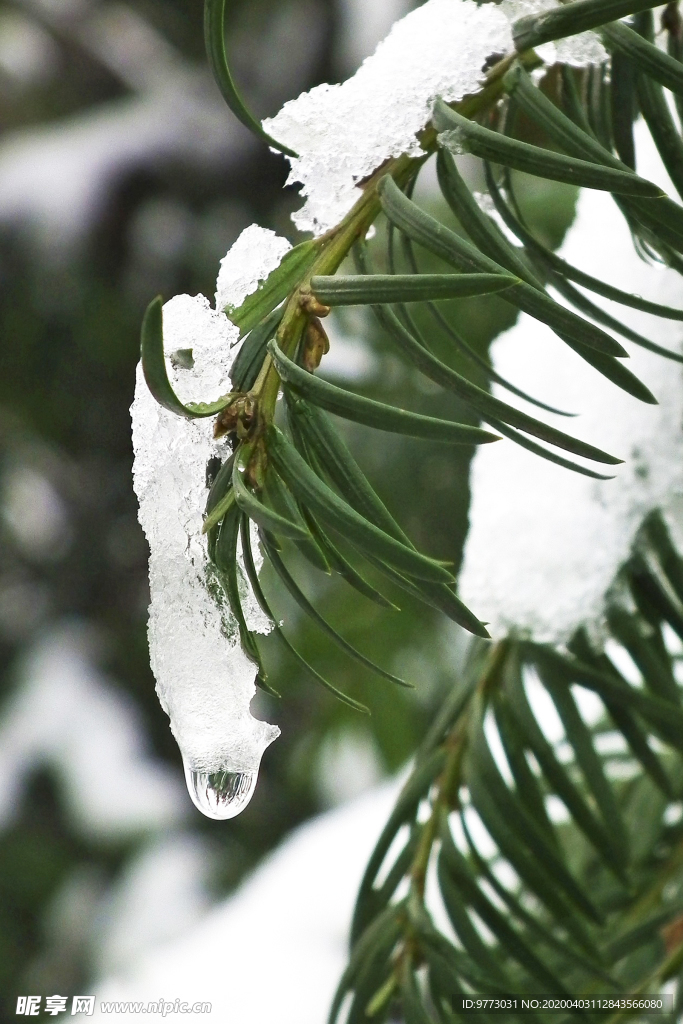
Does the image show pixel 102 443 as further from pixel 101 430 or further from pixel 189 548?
pixel 189 548

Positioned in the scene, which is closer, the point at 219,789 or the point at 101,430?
the point at 219,789

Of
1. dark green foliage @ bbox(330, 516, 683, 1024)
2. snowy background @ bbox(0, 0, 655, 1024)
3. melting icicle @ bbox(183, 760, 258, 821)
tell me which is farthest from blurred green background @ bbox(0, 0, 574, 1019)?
melting icicle @ bbox(183, 760, 258, 821)

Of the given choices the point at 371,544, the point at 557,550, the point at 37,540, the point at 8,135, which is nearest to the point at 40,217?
the point at 8,135

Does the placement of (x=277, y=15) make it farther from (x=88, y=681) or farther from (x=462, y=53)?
(x=462, y=53)

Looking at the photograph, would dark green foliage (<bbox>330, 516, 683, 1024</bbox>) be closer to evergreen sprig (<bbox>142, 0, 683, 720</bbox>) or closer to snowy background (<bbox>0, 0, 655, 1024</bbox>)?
evergreen sprig (<bbox>142, 0, 683, 720</bbox>)

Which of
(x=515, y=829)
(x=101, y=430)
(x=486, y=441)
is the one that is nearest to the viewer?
(x=486, y=441)

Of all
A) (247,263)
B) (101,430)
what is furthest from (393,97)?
(101,430)
